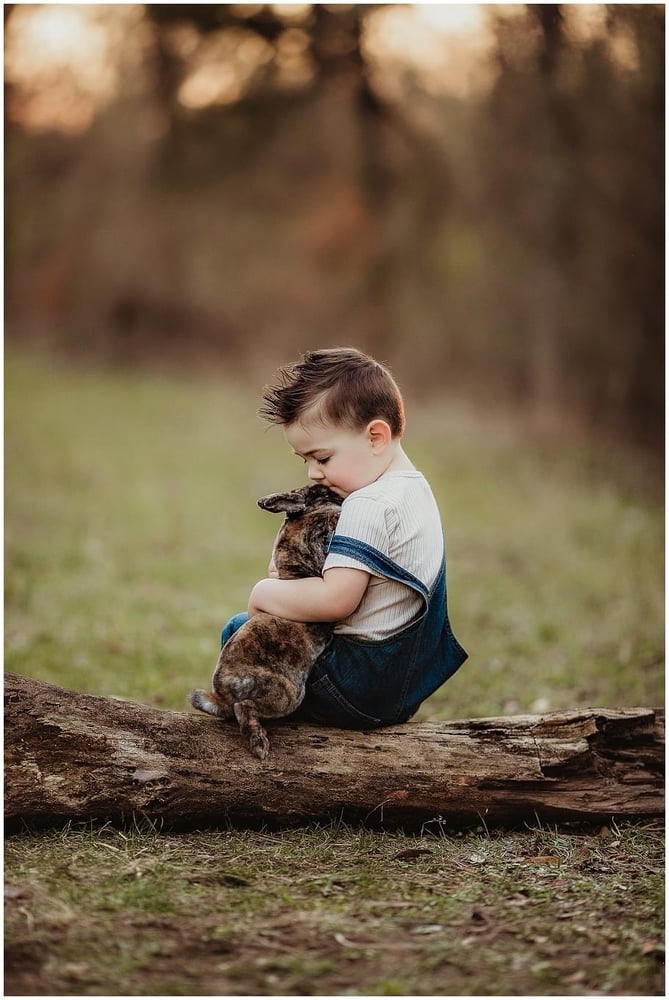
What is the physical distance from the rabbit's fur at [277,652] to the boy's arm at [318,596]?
4cm

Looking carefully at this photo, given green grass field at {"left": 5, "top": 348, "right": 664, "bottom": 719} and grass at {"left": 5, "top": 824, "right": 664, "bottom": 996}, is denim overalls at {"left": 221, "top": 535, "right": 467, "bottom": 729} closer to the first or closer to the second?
grass at {"left": 5, "top": 824, "right": 664, "bottom": 996}

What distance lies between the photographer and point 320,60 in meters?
20.3

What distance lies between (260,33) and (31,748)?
19.3 metres

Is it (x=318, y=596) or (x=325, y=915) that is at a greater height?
(x=318, y=596)

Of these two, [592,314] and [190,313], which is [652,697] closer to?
[592,314]

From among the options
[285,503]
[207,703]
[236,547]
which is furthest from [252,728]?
[236,547]

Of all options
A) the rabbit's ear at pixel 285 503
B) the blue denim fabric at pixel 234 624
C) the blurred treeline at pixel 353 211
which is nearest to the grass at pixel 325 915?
the blue denim fabric at pixel 234 624

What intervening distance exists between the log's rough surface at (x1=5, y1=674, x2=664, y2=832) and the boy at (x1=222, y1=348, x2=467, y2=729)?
18 centimetres

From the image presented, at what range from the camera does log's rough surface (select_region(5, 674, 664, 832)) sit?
3.10 m

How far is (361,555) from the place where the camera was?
321 centimetres

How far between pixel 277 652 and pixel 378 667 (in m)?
0.38

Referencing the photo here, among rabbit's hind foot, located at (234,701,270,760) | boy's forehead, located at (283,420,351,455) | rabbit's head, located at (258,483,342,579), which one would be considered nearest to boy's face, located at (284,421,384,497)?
boy's forehead, located at (283,420,351,455)

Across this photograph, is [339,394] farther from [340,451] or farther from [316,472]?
[316,472]

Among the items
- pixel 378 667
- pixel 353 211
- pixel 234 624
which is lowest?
pixel 378 667
